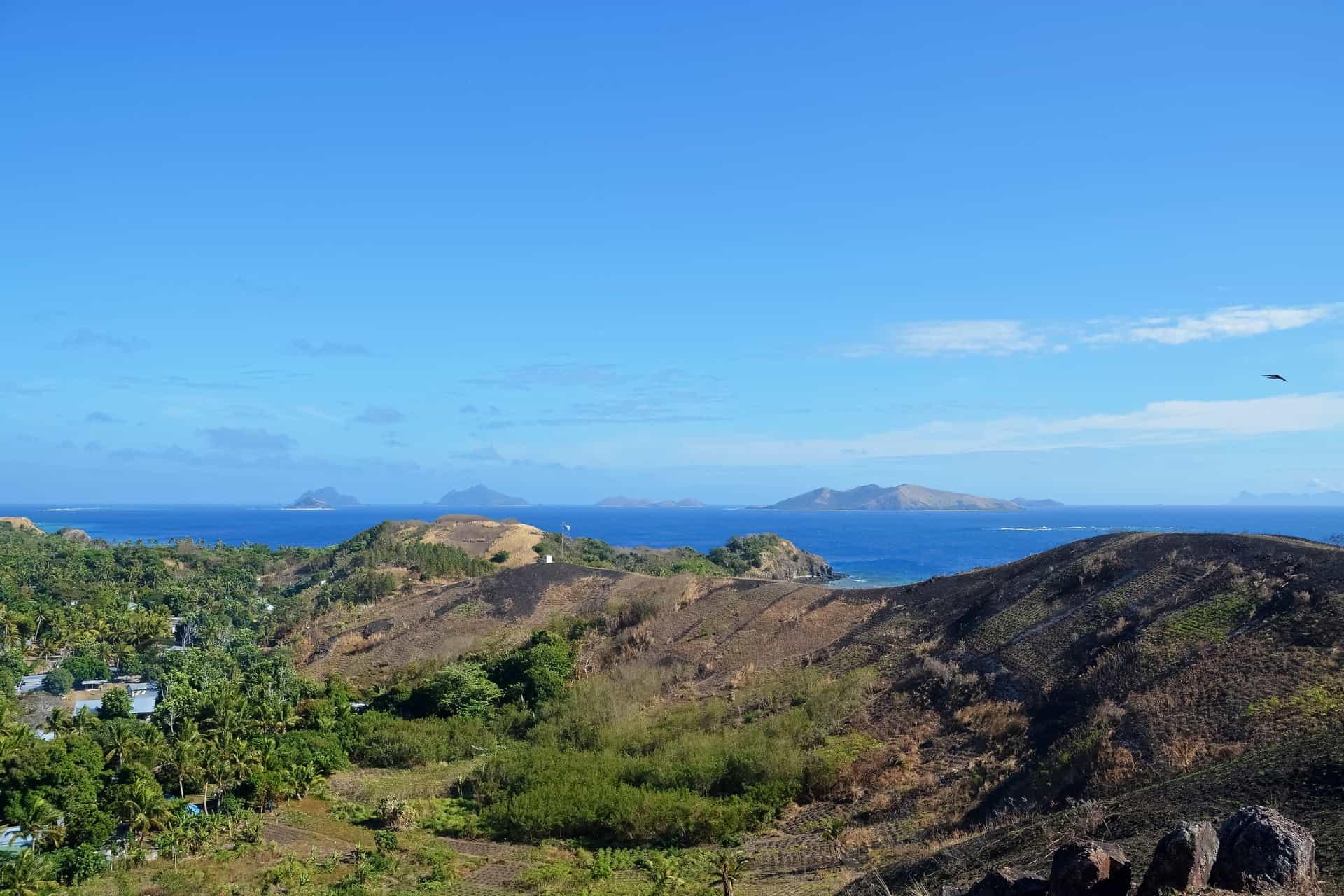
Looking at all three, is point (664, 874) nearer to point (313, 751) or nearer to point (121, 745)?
point (313, 751)

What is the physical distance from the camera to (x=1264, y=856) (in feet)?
36.3

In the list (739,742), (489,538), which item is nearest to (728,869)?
(739,742)

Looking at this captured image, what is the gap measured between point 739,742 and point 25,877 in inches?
783

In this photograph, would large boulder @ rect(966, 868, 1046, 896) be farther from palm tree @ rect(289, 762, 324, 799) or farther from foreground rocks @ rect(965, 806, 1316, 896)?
palm tree @ rect(289, 762, 324, 799)

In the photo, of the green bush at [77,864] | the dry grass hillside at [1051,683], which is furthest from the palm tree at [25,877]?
the dry grass hillside at [1051,683]

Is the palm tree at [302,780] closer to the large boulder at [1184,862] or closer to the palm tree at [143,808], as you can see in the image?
the palm tree at [143,808]

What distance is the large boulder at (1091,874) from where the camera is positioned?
11.6m

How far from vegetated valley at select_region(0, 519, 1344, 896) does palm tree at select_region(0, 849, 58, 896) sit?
8cm

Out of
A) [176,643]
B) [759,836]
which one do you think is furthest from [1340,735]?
[176,643]

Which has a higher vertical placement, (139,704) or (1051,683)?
(1051,683)

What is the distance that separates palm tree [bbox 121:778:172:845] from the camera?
2869 centimetres

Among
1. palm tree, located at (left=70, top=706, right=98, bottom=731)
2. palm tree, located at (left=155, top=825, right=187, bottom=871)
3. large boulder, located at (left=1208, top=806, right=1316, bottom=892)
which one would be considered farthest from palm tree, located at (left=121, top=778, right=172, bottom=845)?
large boulder, located at (left=1208, top=806, right=1316, bottom=892)

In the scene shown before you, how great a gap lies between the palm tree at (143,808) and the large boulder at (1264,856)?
1155 inches

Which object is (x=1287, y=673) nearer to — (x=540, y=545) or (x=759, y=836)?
(x=759, y=836)
